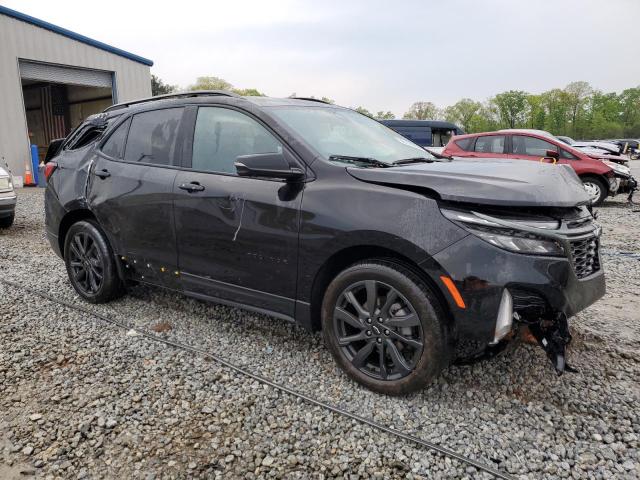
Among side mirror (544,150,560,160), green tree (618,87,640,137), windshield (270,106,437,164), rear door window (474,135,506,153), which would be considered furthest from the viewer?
green tree (618,87,640,137)

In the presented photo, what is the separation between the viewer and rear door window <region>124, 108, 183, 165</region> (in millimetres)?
3566

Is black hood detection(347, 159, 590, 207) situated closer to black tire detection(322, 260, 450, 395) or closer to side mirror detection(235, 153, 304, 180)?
side mirror detection(235, 153, 304, 180)

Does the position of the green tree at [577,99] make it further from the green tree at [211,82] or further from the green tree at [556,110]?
the green tree at [211,82]

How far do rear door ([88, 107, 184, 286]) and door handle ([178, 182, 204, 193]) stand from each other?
0.15 m

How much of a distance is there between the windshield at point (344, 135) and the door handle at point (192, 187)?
0.71m

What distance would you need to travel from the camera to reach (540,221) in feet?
7.86

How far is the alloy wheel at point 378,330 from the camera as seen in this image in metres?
2.55

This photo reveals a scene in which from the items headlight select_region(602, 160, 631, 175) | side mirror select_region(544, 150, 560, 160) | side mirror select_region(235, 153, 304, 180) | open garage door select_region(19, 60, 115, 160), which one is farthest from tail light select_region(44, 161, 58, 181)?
open garage door select_region(19, 60, 115, 160)

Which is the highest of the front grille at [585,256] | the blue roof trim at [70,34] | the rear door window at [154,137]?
the blue roof trim at [70,34]

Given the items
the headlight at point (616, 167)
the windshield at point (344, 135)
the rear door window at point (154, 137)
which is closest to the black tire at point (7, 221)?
the rear door window at point (154, 137)

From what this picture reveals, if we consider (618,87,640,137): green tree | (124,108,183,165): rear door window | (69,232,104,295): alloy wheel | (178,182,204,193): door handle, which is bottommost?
(69,232,104,295): alloy wheel

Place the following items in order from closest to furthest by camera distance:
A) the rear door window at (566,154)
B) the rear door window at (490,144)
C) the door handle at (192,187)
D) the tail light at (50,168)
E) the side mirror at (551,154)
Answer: the door handle at (192,187) → the tail light at (50,168) → the side mirror at (551,154) → the rear door window at (566,154) → the rear door window at (490,144)

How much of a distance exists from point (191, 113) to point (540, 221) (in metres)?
2.48

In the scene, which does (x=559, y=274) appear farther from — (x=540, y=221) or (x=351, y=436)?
(x=351, y=436)
